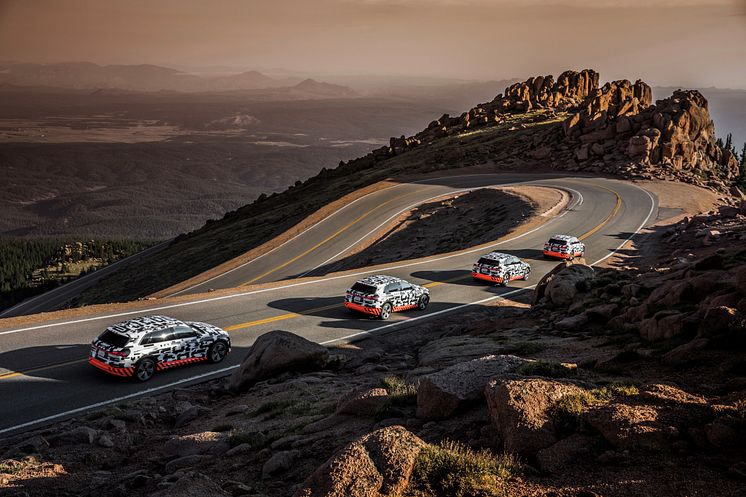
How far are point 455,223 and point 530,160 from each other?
3260 cm

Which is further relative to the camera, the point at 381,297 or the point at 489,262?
the point at 489,262

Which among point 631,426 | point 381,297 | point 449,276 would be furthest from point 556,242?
point 631,426

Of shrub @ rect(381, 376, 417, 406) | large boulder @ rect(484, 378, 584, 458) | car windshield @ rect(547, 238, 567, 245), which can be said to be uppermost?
large boulder @ rect(484, 378, 584, 458)

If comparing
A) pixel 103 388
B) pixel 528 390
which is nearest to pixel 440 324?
pixel 103 388

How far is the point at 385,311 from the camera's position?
25.8m

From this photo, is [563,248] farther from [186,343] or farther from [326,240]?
[186,343]

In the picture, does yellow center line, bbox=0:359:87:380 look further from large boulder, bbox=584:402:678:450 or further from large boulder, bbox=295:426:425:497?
large boulder, bbox=584:402:678:450

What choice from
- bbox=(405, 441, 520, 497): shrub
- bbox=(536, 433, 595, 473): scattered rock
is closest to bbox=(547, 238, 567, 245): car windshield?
bbox=(536, 433, 595, 473): scattered rock

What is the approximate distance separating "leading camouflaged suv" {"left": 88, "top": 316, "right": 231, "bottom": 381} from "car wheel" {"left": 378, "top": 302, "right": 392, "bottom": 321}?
8098 mm

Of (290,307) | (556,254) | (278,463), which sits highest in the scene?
(278,463)

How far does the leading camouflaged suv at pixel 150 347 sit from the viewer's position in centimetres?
1748

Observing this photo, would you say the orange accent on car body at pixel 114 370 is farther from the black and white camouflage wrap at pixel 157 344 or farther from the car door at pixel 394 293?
the car door at pixel 394 293

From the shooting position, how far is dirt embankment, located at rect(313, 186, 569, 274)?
48062 millimetres

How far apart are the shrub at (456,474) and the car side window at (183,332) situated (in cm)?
1294
